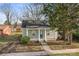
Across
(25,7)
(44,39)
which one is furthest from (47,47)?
(25,7)

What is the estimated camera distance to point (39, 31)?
4719 millimetres

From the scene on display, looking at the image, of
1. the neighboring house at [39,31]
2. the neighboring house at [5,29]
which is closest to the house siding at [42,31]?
the neighboring house at [39,31]

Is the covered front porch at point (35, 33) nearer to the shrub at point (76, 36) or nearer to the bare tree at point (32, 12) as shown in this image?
the bare tree at point (32, 12)

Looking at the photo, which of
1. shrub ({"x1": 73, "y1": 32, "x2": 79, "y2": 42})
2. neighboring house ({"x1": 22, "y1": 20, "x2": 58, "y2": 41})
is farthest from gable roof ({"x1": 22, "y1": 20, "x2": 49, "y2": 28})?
shrub ({"x1": 73, "y1": 32, "x2": 79, "y2": 42})

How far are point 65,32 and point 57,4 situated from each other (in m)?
0.23

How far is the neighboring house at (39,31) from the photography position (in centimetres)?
471

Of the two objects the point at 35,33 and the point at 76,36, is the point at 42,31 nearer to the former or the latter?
the point at 35,33

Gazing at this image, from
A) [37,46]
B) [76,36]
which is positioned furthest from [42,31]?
[76,36]

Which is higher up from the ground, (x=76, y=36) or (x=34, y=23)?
(x=34, y=23)

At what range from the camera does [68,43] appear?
473 cm

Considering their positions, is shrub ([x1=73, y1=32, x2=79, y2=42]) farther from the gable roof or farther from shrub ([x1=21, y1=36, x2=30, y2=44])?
shrub ([x1=21, y1=36, x2=30, y2=44])

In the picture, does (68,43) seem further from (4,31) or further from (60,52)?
(4,31)

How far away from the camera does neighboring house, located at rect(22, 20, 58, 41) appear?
4715 millimetres

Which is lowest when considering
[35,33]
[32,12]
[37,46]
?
[37,46]
